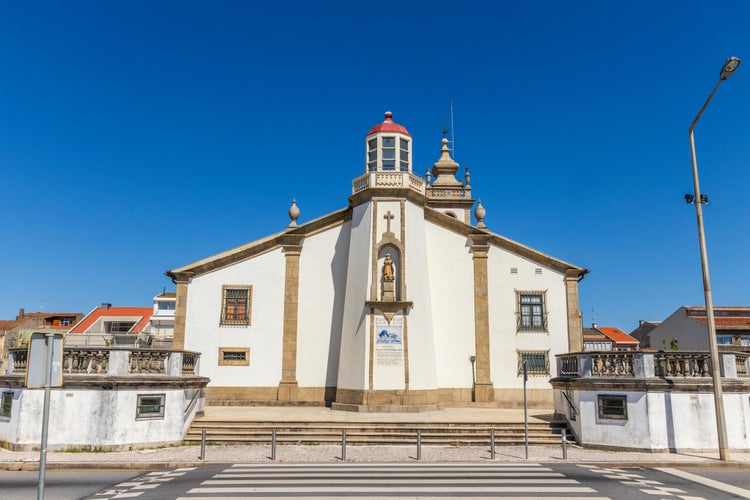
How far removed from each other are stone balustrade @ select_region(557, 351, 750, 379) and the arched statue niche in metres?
9.34

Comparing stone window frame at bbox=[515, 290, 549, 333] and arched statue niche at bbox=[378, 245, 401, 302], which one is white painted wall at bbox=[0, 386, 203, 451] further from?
stone window frame at bbox=[515, 290, 549, 333]

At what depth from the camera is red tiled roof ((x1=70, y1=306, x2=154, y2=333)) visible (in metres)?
53.1

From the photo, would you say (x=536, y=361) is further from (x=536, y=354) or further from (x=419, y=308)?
(x=419, y=308)

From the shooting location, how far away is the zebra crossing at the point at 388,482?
1096cm

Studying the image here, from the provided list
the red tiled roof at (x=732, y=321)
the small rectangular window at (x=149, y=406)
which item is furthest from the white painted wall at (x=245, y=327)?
the red tiled roof at (x=732, y=321)

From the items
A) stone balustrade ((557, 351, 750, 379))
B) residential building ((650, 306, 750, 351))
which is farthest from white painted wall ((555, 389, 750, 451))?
residential building ((650, 306, 750, 351))

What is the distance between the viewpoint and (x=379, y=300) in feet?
80.7

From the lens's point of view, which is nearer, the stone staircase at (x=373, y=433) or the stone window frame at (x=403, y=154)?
the stone staircase at (x=373, y=433)

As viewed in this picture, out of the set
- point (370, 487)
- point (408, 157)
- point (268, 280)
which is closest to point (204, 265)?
point (268, 280)

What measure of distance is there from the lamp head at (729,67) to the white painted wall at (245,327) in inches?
747

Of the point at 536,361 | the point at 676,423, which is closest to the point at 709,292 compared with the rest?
the point at 676,423

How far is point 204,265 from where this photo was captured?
88.2ft

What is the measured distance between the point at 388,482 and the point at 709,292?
10.3m

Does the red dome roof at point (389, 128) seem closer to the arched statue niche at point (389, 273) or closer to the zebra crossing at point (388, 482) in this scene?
the arched statue niche at point (389, 273)
